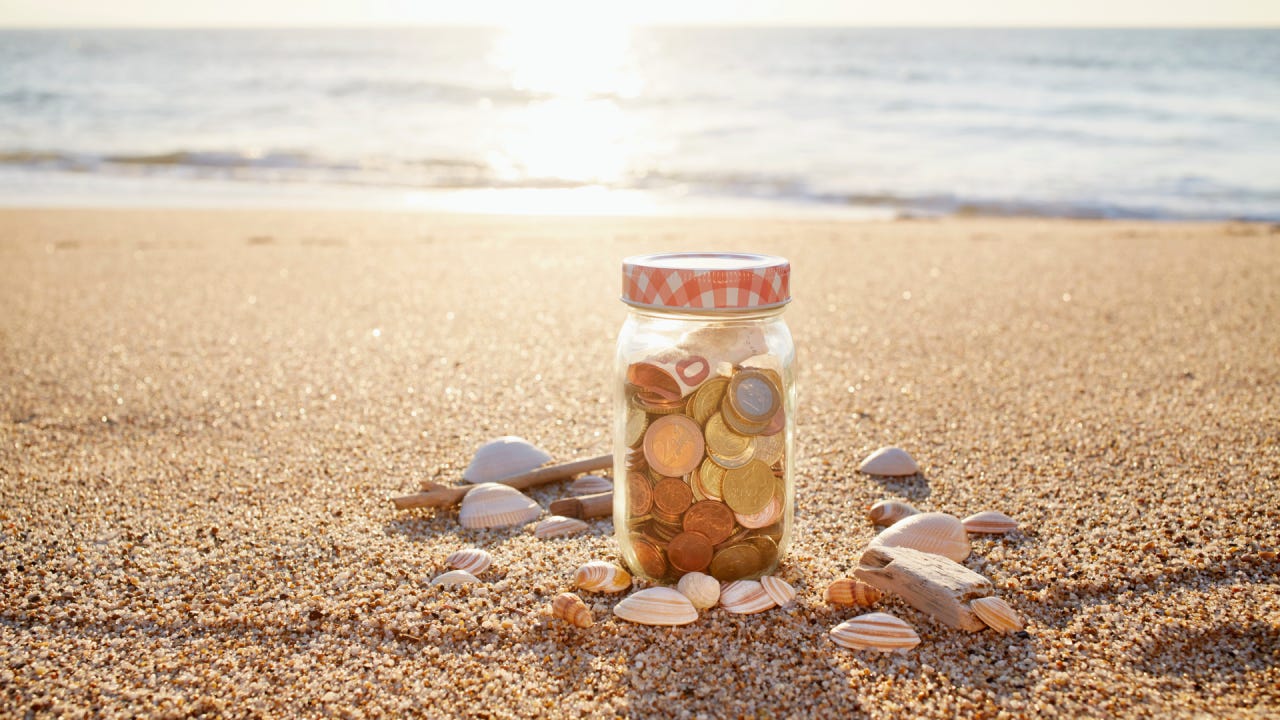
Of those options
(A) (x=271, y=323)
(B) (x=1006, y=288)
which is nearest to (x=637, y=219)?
(B) (x=1006, y=288)

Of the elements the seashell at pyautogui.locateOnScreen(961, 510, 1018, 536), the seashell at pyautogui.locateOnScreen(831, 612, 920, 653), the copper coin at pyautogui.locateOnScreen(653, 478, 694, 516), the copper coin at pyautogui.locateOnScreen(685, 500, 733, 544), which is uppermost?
the copper coin at pyautogui.locateOnScreen(653, 478, 694, 516)

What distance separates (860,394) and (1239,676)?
164 centimetres

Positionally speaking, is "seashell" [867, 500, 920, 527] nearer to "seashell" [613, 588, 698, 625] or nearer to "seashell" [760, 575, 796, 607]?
"seashell" [760, 575, 796, 607]

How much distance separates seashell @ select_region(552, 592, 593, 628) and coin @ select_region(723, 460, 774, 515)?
0.33 m

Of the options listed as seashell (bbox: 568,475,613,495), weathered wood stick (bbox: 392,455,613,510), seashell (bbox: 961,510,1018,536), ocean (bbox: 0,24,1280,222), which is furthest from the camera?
ocean (bbox: 0,24,1280,222)

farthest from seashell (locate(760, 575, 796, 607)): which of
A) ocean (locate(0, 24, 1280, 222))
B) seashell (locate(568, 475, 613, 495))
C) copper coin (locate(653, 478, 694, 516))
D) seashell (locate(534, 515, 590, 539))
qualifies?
ocean (locate(0, 24, 1280, 222))

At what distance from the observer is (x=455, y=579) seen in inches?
72.0

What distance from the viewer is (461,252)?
600 cm

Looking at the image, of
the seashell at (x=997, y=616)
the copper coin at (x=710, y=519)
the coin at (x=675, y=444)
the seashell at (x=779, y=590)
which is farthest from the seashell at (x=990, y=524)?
the coin at (x=675, y=444)

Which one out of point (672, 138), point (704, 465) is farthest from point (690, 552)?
point (672, 138)

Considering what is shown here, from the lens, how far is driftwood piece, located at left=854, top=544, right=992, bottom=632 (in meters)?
1.65

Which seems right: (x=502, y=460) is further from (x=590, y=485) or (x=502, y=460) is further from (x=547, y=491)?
(x=590, y=485)

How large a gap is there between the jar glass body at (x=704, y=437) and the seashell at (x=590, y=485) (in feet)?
1.67

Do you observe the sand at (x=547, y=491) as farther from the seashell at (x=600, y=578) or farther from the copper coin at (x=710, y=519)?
the copper coin at (x=710, y=519)
